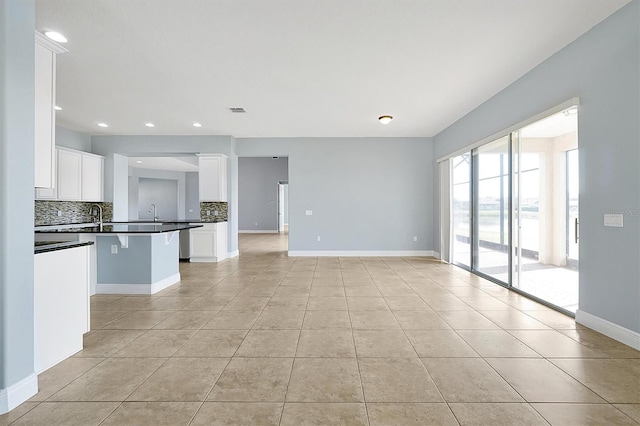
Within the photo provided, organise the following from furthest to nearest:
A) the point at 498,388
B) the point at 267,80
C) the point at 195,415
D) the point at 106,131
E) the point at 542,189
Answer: the point at 106,131 → the point at 542,189 → the point at 267,80 → the point at 498,388 → the point at 195,415

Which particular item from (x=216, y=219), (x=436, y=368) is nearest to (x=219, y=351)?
(x=436, y=368)

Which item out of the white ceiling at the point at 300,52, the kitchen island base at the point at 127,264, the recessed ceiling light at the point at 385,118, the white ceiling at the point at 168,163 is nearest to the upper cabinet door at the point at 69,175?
the white ceiling at the point at 300,52

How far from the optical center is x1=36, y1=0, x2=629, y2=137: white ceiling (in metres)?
2.61

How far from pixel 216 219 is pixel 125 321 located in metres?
4.08

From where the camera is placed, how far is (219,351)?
2504 millimetres

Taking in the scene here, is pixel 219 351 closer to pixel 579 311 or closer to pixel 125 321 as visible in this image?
pixel 125 321

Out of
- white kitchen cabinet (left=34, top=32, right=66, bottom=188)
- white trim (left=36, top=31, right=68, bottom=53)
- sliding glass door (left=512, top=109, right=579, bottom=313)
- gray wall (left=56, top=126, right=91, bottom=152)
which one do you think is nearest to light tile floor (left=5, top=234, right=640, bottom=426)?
sliding glass door (left=512, top=109, right=579, bottom=313)

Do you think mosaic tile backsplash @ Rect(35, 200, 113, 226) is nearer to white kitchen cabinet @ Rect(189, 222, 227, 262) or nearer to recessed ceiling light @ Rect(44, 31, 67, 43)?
white kitchen cabinet @ Rect(189, 222, 227, 262)

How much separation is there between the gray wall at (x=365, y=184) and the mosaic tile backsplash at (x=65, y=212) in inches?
131

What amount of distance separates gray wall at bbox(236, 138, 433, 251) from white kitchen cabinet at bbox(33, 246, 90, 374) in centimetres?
501

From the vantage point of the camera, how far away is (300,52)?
331 cm

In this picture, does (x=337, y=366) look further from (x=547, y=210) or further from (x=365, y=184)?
(x=365, y=184)

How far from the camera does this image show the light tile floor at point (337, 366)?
173 cm

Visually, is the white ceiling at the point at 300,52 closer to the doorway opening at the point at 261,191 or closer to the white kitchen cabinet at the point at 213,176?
the white kitchen cabinet at the point at 213,176
